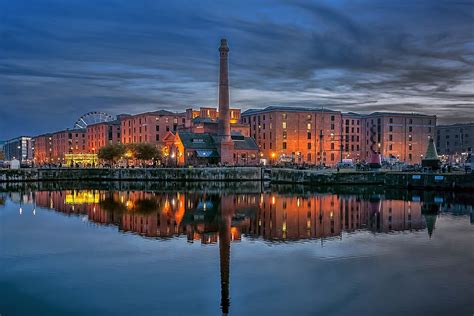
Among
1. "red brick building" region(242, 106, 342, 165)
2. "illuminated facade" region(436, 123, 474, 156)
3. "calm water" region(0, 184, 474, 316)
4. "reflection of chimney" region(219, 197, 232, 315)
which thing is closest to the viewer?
"calm water" region(0, 184, 474, 316)

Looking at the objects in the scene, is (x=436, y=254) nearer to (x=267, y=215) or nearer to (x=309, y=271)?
(x=309, y=271)

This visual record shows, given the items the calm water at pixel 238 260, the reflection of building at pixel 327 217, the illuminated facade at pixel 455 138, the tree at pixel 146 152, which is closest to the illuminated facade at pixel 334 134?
the tree at pixel 146 152

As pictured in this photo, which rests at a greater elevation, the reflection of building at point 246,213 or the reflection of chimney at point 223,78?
the reflection of chimney at point 223,78

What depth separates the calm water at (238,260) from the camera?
1848 cm

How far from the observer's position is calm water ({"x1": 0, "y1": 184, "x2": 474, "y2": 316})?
60.6ft

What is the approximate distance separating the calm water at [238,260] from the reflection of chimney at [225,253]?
0.06 m

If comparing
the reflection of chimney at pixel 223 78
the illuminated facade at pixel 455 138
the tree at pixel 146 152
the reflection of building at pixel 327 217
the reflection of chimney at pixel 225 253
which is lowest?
the reflection of building at pixel 327 217

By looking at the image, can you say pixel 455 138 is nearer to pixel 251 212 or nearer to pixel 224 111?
pixel 224 111

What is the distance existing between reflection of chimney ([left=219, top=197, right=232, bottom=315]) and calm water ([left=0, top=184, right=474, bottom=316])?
6cm

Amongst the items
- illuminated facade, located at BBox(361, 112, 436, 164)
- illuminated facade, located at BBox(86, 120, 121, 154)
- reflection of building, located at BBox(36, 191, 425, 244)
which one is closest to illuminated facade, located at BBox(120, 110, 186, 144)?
illuminated facade, located at BBox(86, 120, 121, 154)

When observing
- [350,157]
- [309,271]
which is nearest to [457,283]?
[309,271]

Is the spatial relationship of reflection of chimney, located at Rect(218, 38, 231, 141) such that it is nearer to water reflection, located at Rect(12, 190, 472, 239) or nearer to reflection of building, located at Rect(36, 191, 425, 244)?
water reflection, located at Rect(12, 190, 472, 239)

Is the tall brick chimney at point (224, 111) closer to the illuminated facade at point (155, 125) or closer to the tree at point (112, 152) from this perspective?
the tree at point (112, 152)

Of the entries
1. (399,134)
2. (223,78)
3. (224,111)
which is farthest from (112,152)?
(399,134)
